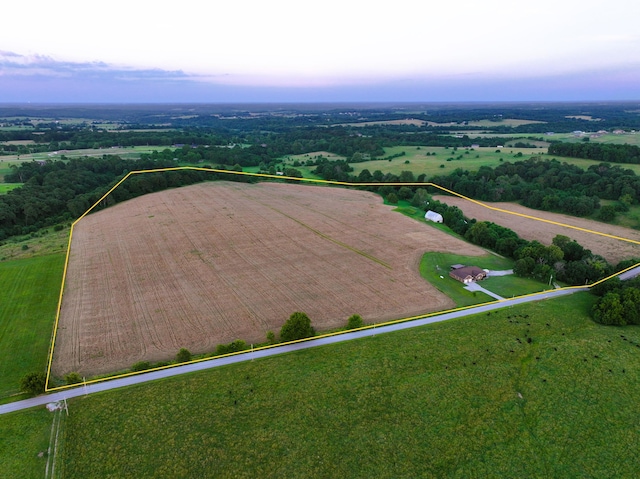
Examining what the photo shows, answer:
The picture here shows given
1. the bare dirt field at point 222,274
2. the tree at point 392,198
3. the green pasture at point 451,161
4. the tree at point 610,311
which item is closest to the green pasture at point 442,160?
the green pasture at point 451,161

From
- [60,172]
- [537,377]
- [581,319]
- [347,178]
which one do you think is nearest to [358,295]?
[537,377]

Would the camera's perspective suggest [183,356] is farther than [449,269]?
No

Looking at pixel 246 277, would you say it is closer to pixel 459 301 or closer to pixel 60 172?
pixel 459 301

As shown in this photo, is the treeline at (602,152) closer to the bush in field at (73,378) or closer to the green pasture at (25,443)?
the bush in field at (73,378)

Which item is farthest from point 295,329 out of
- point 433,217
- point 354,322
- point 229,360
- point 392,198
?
point 392,198

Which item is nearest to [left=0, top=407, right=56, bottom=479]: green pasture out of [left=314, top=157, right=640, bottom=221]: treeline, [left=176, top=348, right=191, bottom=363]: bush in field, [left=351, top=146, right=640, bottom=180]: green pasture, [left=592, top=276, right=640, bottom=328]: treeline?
[left=176, top=348, right=191, bottom=363]: bush in field

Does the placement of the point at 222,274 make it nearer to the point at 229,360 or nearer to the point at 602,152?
the point at 229,360
